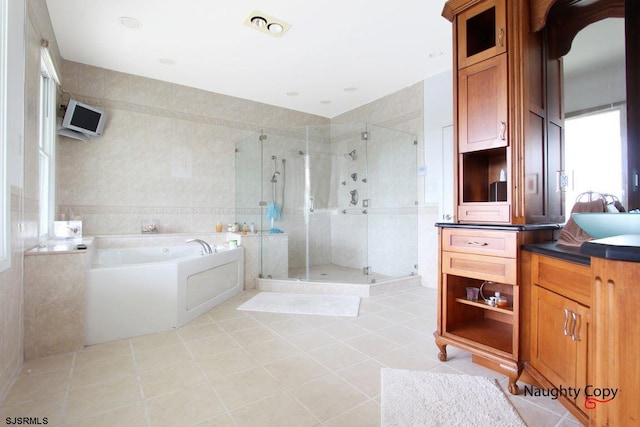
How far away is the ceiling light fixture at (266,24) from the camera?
265 cm

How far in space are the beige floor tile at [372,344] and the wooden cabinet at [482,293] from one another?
0.37m

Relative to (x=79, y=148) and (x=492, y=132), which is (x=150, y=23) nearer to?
(x=79, y=148)

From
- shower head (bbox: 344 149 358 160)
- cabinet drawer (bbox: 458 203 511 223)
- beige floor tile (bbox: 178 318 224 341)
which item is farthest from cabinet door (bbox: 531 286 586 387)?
shower head (bbox: 344 149 358 160)

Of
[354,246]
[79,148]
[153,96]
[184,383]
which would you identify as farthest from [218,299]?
[153,96]

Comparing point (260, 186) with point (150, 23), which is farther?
point (260, 186)

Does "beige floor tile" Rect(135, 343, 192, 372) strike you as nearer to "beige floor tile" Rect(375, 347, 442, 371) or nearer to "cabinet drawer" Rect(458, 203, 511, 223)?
"beige floor tile" Rect(375, 347, 442, 371)

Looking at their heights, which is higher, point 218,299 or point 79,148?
point 79,148

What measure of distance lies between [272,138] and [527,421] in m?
4.06

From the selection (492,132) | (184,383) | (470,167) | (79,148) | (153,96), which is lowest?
(184,383)

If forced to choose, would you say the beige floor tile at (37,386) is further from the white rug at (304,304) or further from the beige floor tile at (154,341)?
the white rug at (304,304)

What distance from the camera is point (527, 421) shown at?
1410 millimetres

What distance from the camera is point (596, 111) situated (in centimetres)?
174

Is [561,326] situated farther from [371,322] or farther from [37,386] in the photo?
[37,386]

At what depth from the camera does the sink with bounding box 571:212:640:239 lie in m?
1.21
